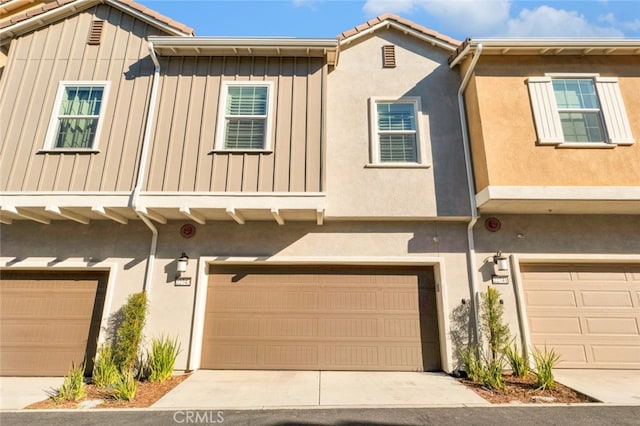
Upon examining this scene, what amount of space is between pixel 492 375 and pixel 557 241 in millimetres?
3119

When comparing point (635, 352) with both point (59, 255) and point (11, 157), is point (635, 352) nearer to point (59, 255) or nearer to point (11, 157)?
point (59, 255)

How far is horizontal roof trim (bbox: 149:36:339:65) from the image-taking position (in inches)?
260

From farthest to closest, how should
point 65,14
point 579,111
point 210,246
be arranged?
point 65,14 < point 210,246 < point 579,111

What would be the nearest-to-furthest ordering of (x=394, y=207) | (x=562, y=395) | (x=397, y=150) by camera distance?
(x=562, y=395)
(x=394, y=207)
(x=397, y=150)

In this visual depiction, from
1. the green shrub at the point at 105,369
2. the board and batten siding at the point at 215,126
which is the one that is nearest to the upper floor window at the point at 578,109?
the board and batten siding at the point at 215,126

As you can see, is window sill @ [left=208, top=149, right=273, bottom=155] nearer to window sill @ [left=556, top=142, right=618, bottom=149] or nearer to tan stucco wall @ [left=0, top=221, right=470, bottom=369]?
tan stucco wall @ [left=0, top=221, right=470, bottom=369]

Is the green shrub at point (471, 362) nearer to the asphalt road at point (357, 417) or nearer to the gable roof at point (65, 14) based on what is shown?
the asphalt road at point (357, 417)

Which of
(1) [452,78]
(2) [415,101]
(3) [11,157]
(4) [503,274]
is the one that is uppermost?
(1) [452,78]

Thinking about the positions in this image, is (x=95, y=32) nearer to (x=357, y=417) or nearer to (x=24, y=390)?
(x=24, y=390)

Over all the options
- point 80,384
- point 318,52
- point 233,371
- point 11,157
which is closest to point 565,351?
point 233,371

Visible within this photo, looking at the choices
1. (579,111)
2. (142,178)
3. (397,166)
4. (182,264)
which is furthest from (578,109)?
(142,178)

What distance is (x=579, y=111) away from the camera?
21.3 feet

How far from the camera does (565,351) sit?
6180 mm

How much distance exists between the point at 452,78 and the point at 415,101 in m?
1.08
